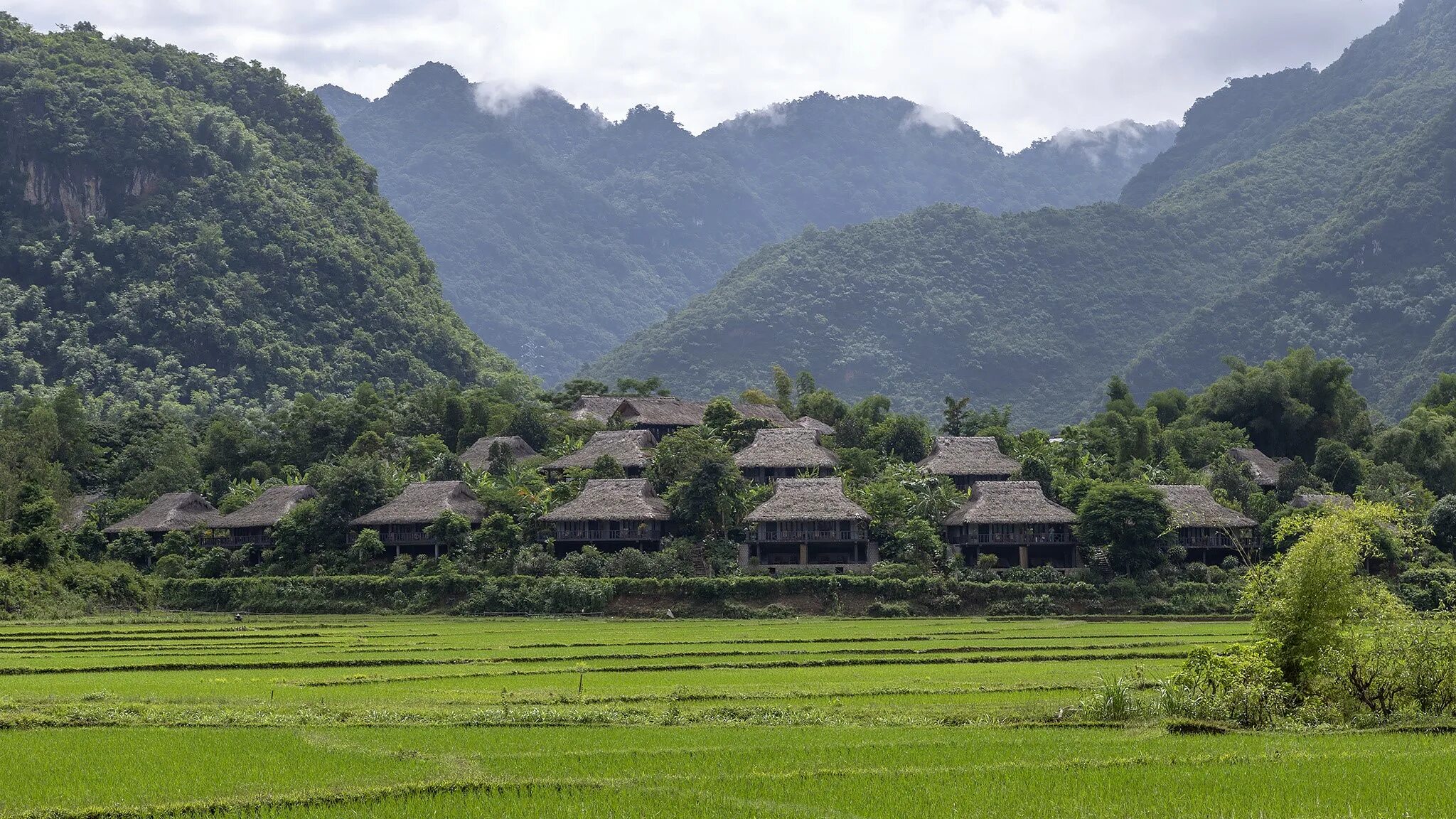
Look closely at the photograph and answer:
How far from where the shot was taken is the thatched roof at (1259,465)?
63.1 meters

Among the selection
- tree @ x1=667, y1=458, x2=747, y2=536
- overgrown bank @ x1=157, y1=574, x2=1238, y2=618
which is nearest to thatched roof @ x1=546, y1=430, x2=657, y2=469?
tree @ x1=667, y1=458, x2=747, y2=536

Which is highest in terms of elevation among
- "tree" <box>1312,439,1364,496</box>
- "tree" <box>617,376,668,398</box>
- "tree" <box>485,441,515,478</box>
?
"tree" <box>617,376,668,398</box>

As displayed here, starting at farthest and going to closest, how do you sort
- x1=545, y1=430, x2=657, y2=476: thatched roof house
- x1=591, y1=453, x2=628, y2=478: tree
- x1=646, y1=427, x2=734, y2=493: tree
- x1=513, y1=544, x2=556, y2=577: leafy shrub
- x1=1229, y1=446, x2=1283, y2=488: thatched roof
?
x1=545, y1=430, x2=657, y2=476: thatched roof house, x1=1229, y1=446, x2=1283, y2=488: thatched roof, x1=591, y1=453, x2=628, y2=478: tree, x1=646, y1=427, x2=734, y2=493: tree, x1=513, y1=544, x2=556, y2=577: leafy shrub

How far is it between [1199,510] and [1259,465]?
11610mm

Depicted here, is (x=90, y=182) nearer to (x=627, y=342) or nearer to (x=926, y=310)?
(x=627, y=342)

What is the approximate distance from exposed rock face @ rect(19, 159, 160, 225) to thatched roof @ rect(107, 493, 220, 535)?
58.5 m

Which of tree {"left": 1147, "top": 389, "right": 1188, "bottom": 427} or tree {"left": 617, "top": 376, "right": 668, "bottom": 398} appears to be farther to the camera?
tree {"left": 617, "top": 376, "right": 668, "bottom": 398}

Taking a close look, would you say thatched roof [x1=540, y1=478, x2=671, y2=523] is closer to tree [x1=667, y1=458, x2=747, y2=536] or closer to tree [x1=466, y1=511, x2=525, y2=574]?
tree [x1=667, y1=458, x2=747, y2=536]

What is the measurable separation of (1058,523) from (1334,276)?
8516 centimetres

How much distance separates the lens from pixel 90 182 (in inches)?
4525

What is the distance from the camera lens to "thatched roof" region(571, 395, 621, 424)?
77438 mm

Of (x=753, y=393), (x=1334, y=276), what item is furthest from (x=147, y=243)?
(x=1334, y=276)

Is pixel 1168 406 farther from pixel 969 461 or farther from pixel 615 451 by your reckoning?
pixel 615 451

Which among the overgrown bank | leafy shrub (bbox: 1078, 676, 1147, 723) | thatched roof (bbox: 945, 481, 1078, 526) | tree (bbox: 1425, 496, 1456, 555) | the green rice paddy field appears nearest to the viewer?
the green rice paddy field
